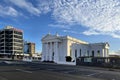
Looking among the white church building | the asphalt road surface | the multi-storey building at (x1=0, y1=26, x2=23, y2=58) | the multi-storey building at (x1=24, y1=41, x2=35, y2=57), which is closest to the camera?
the asphalt road surface

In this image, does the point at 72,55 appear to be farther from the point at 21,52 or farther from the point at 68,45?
the point at 21,52

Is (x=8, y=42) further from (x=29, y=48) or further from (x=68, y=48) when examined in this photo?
(x=68, y=48)

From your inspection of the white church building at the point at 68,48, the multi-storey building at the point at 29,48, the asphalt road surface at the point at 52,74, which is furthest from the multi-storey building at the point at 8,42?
the asphalt road surface at the point at 52,74

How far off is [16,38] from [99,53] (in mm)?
72429

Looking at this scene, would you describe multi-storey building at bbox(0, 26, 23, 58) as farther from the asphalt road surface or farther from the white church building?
the asphalt road surface

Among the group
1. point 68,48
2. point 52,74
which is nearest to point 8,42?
point 68,48

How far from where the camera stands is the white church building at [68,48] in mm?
92062

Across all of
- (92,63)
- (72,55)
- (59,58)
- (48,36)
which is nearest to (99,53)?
(72,55)

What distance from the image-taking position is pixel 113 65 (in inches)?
2108

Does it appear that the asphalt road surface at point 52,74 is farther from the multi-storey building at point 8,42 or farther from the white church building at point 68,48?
the multi-storey building at point 8,42

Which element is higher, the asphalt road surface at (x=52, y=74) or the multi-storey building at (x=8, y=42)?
the multi-storey building at (x=8, y=42)

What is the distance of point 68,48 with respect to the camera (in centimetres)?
9231

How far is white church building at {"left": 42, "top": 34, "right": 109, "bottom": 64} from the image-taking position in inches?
3625

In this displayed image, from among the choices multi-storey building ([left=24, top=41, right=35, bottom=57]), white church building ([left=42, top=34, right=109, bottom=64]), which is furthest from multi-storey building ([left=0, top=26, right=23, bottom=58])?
white church building ([left=42, top=34, right=109, bottom=64])
